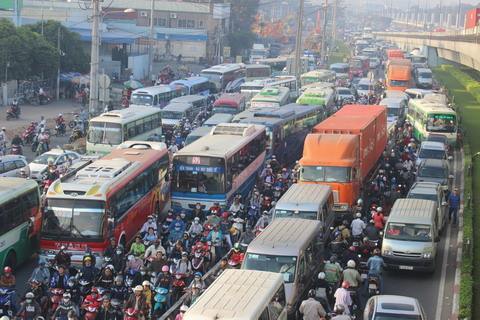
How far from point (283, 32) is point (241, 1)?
30691mm

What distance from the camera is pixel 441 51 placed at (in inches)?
4331

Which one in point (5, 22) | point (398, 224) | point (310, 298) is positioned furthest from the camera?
point (5, 22)

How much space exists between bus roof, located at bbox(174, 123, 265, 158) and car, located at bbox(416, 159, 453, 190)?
6125 millimetres

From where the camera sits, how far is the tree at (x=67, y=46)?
6062 centimetres

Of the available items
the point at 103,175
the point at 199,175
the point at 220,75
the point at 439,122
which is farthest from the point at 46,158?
the point at 220,75

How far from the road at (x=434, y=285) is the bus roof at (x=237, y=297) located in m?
5.85

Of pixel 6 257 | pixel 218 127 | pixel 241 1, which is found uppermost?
pixel 241 1

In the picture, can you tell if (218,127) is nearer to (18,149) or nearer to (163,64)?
(18,149)

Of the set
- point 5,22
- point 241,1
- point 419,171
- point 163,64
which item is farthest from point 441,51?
point 419,171

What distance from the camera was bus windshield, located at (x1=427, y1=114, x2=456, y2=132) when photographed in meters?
40.6

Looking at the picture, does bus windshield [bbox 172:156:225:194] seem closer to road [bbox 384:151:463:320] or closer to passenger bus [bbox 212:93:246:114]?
road [bbox 384:151:463:320]

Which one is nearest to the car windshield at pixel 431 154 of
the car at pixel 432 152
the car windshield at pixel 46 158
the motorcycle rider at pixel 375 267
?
the car at pixel 432 152

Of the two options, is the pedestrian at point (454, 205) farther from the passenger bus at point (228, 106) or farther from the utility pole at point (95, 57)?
the passenger bus at point (228, 106)

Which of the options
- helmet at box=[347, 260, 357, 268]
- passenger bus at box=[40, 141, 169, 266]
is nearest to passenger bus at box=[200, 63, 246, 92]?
passenger bus at box=[40, 141, 169, 266]
